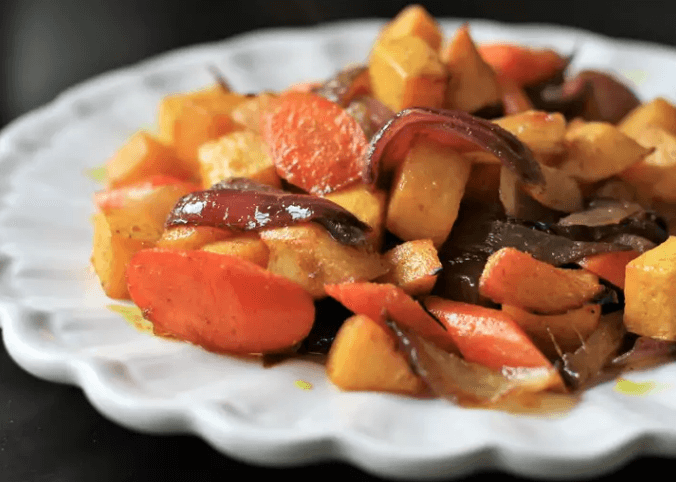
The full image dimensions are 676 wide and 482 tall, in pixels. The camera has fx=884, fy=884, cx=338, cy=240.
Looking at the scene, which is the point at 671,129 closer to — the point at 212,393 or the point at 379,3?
the point at 212,393

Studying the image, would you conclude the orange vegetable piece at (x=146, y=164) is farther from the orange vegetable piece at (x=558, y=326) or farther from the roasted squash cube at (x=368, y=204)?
the orange vegetable piece at (x=558, y=326)

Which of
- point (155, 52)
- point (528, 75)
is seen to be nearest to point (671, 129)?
point (528, 75)

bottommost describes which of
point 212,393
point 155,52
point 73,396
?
point 155,52

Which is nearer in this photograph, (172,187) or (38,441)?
(38,441)

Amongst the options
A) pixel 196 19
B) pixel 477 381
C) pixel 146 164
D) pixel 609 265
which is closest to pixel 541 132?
pixel 609 265

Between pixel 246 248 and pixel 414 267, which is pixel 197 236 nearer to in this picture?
pixel 246 248

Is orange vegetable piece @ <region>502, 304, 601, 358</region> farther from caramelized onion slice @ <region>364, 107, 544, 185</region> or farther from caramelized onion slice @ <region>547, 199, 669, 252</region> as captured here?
caramelized onion slice @ <region>364, 107, 544, 185</region>

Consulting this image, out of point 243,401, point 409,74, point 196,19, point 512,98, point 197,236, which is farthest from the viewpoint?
point 196,19
